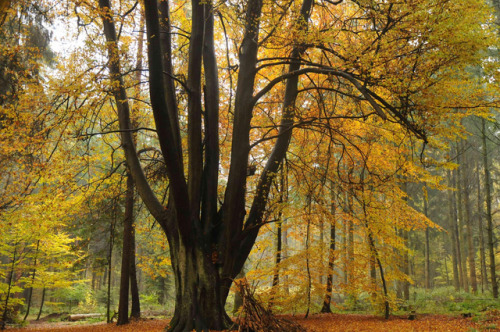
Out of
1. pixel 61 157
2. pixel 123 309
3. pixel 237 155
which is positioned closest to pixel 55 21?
pixel 61 157

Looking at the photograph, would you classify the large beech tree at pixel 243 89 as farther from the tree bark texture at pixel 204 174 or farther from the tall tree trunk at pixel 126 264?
the tall tree trunk at pixel 126 264

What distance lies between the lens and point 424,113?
490cm

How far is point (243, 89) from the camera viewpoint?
6.86 metres

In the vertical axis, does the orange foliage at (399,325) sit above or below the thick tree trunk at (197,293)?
below

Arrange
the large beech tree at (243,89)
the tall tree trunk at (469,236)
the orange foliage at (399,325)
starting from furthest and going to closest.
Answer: the tall tree trunk at (469,236) < the orange foliage at (399,325) < the large beech tree at (243,89)

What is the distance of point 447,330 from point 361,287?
10.0 ft

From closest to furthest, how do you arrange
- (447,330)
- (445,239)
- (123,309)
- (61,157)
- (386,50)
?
(386,50) < (447,330) < (61,157) < (123,309) < (445,239)

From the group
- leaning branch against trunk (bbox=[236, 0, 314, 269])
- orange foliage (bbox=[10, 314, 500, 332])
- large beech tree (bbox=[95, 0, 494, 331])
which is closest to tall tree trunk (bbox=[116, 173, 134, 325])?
orange foliage (bbox=[10, 314, 500, 332])

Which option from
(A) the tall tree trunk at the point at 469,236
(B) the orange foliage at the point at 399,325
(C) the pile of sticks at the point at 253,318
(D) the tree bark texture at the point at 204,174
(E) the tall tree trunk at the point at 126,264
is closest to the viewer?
(C) the pile of sticks at the point at 253,318

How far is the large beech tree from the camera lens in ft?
15.0

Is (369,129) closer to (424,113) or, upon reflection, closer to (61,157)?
(424,113)

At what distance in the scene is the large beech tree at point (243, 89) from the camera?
4.57 metres

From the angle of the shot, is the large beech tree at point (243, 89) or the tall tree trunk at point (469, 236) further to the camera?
the tall tree trunk at point (469, 236)

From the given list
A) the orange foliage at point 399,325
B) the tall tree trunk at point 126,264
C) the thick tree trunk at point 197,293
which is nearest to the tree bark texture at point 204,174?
the thick tree trunk at point 197,293
